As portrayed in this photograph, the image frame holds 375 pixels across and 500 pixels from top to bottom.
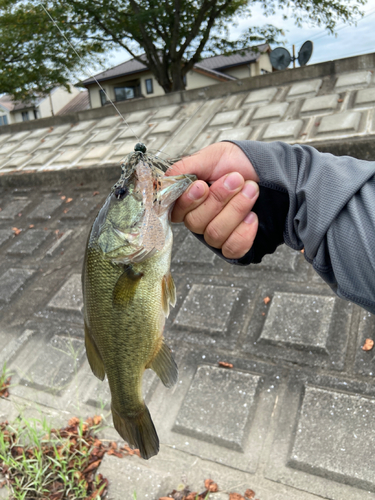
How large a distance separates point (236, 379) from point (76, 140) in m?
6.73

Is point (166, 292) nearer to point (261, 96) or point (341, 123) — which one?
point (341, 123)

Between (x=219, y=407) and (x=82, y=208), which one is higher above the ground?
(x=82, y=208)

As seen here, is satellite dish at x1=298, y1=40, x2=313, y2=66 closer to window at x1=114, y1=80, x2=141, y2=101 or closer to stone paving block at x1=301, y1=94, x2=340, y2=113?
stone paving block at x1=301, y1=94, x2=340, y2=113

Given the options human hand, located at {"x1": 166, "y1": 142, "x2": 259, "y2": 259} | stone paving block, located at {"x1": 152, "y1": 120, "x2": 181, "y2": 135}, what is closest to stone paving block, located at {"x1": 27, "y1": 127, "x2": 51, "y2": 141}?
stone paving block, located at {"x1": 152, "y1": 120, "x2": 181, "y2": 135}

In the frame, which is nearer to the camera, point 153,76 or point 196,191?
point 196,191

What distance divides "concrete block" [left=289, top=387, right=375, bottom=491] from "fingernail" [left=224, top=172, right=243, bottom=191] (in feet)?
5.77

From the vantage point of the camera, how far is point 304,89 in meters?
6.91

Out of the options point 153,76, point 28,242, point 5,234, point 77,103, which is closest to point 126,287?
point 28,242

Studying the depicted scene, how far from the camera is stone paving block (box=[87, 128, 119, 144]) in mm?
7508

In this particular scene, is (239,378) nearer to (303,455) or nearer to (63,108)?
(303,455)

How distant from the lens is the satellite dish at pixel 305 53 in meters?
8.05

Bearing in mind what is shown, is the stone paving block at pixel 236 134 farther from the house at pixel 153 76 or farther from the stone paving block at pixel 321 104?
the house at pixel 153 76

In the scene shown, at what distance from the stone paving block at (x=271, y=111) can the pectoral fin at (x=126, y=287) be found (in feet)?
17.7

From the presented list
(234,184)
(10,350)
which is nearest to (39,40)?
(10,350)
